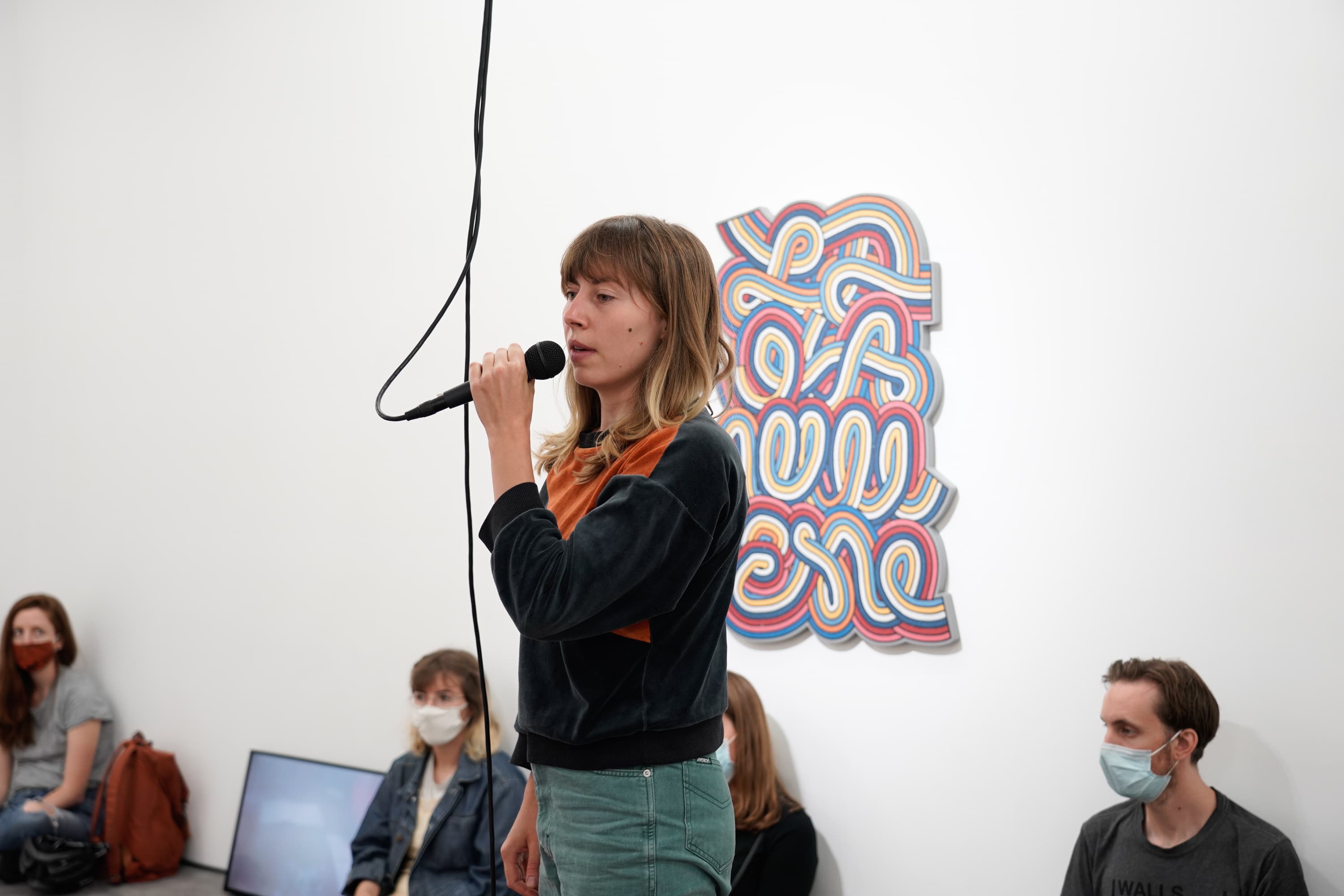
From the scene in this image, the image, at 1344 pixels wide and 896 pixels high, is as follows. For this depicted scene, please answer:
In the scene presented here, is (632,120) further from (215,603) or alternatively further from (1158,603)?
(215,603)

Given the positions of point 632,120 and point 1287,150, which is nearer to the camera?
point 1287,150

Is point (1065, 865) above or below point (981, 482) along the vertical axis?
below

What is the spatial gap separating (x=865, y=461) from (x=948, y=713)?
622 millimetres

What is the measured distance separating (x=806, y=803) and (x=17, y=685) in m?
3.03

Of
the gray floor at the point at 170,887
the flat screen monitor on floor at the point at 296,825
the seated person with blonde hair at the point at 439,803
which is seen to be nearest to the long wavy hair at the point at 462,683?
the seated person with blonde hair at the point at 439,803

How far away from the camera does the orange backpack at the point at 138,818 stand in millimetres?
3842

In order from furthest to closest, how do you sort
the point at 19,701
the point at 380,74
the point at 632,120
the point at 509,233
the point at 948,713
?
the point at 19,701, the point at 380,74, the point at 509,233, the point at 632,120, the point at 948,713

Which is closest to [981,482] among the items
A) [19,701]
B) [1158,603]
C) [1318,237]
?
[1158,603]

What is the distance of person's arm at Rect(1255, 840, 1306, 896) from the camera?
2043mm

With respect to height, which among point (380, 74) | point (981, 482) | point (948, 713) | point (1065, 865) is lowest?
point (1065, 865)

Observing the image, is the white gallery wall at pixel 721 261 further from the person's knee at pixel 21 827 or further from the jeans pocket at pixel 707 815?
the jeans pocket at pixel 707 815

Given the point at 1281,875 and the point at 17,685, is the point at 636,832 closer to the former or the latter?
the point at 1281,875

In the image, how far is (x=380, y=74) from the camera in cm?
375

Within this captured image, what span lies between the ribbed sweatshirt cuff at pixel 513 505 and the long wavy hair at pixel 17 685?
368cm
